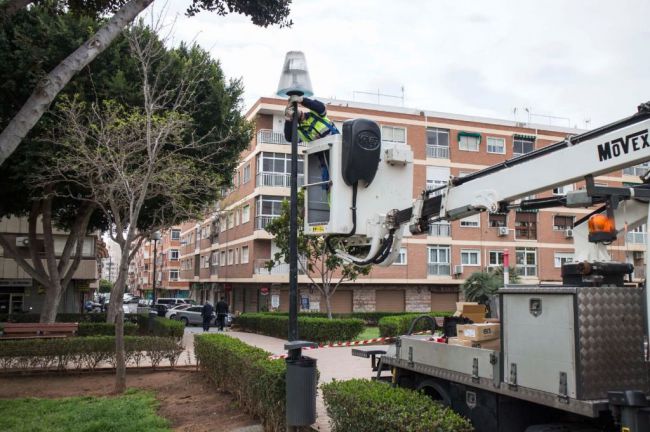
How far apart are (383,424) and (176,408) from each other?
6.01m

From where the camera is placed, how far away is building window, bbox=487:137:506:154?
136 ft

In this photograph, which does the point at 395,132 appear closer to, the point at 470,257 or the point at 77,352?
the point at 470,257

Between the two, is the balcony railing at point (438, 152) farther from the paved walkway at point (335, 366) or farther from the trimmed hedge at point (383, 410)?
the trimmed hedge at point (383, 410)

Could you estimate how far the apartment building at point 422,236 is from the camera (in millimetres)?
37125

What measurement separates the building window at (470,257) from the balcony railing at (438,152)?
21.3 ft


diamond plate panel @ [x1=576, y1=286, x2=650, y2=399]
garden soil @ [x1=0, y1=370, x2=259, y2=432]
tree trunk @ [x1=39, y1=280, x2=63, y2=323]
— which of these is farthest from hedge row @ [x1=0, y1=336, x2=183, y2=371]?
diamond plate panel @ [x1=576, y1=286, x2=650, y2=399]

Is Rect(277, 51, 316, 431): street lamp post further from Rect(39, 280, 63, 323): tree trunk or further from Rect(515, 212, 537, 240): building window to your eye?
Rect(515, 212, 537, 240): building window

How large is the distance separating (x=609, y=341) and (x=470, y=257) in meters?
37.2

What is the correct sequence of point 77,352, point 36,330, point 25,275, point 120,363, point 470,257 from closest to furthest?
point 120,363 → point 77,352 → point 36,330 → point 25,275 → point 470,257

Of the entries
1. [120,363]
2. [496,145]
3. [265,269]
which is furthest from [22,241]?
[496,145]

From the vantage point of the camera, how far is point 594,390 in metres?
4.28

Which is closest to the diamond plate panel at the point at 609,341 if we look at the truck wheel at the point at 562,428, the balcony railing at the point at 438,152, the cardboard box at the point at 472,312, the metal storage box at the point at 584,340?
the metal storage box at the point at 584,340

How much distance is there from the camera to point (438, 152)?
4016cm

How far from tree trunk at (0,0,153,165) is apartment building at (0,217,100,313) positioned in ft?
87.8
